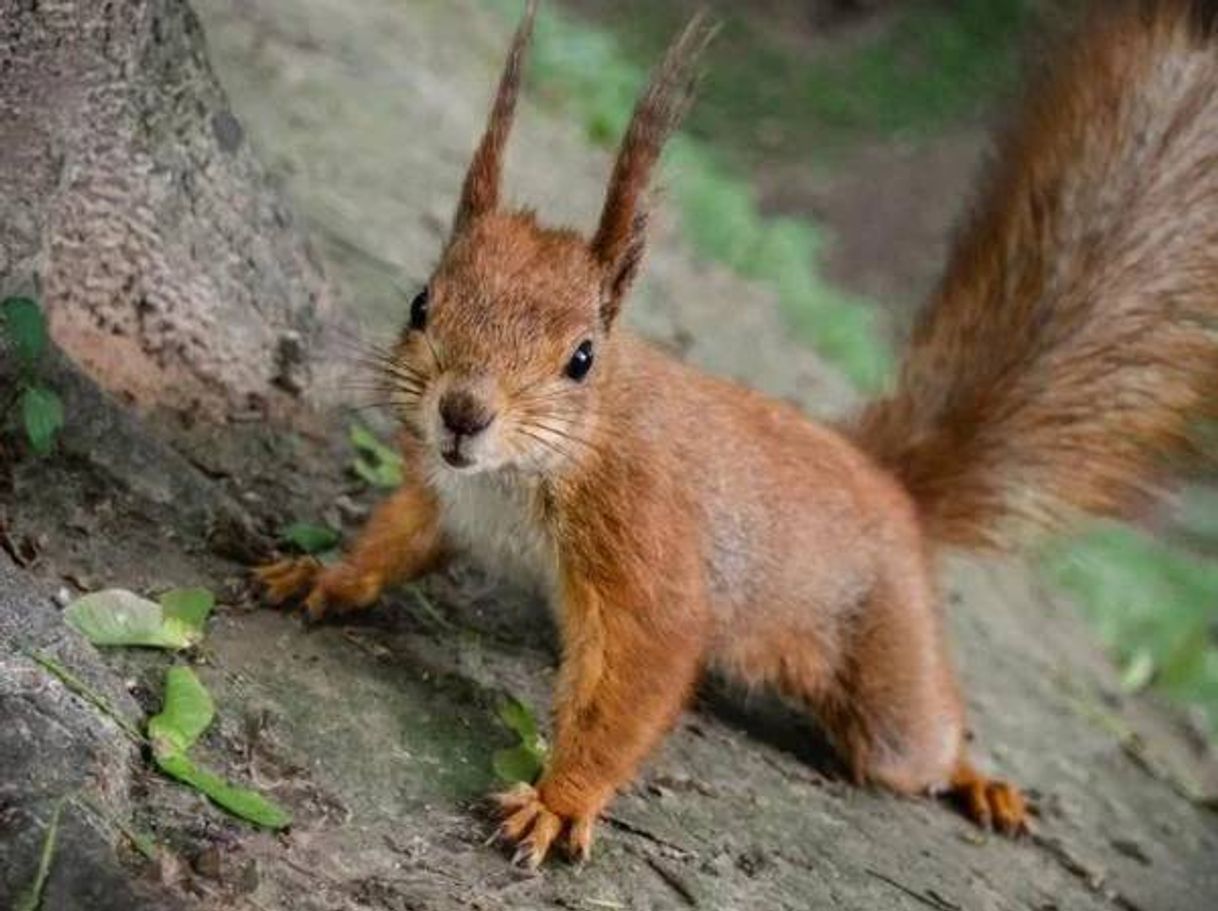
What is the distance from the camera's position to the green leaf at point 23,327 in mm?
3594

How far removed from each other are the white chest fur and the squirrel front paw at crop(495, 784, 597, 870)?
0.47m

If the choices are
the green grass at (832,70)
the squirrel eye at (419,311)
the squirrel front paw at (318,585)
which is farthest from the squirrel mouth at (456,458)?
the green grass at (832,70)

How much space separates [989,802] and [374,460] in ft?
5.58

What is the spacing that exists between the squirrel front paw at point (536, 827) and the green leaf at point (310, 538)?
949 mm

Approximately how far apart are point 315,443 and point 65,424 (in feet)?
2.72

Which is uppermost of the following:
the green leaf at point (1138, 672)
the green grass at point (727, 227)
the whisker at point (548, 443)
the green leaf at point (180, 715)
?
the green grass at point (727, 227)

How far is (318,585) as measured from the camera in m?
3.86

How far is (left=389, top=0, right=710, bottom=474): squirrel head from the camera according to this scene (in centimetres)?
320

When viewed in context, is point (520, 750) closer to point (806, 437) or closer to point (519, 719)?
point (519, 719)

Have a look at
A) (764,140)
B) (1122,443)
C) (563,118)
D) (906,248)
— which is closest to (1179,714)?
(1122,443)

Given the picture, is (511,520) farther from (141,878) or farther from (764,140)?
(764,140)

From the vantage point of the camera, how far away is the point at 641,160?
3.31m

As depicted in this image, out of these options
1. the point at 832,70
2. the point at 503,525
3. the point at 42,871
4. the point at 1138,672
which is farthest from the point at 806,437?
the point at 832,70

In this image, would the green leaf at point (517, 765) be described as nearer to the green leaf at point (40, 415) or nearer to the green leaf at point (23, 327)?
the green leaf at point (40, 415)
